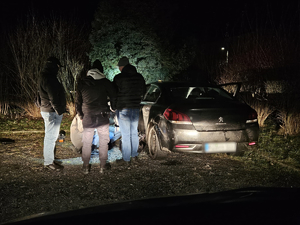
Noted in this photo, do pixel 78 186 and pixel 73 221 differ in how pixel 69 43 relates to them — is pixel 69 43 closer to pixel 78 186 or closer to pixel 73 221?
pixel 78 186

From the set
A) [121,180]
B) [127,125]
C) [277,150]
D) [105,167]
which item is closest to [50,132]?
[105,167]

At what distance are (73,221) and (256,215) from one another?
1.66m

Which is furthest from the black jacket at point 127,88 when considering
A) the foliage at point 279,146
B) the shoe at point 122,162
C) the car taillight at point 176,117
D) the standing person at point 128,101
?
the foliage at point 279,146

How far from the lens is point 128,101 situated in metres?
5.30

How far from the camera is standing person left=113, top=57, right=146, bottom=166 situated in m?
5.30

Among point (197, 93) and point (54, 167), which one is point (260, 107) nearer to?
point (197, 93)

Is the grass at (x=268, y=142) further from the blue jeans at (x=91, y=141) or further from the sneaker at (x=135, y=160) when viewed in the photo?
the blue jeans at (x=91, y=141)

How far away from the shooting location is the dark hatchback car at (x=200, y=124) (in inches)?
191

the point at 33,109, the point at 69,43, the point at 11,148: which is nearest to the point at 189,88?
the point at 11,148

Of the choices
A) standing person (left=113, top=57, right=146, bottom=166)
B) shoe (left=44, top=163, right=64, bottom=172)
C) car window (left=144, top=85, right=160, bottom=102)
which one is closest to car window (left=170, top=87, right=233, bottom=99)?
car window (left=144, top=85, right=160, bottom=102)

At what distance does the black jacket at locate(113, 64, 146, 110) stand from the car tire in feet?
2.19

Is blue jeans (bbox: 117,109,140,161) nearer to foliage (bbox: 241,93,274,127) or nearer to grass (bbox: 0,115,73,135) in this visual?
→ grass (bbox: 0,115,73,135)

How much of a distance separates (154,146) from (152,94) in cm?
121

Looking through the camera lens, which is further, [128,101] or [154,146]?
[154,146]
